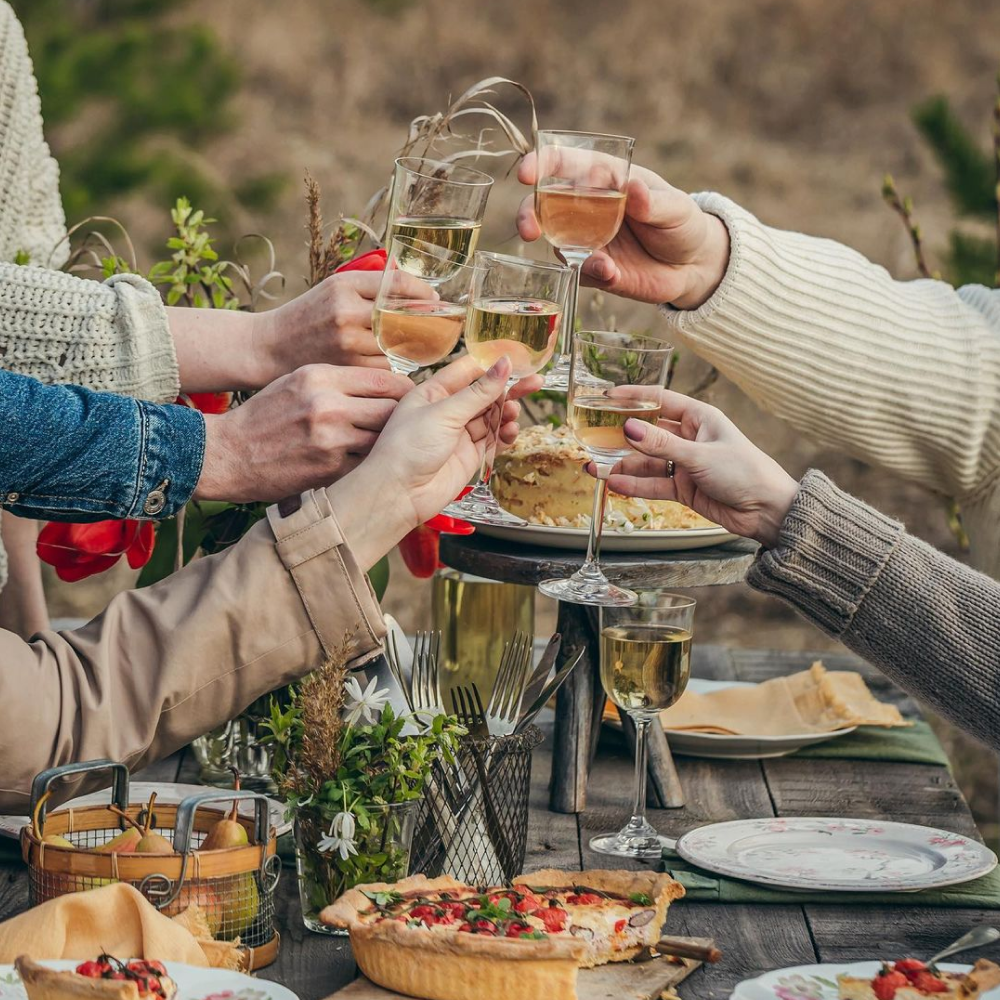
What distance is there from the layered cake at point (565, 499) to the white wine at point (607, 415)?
32cm

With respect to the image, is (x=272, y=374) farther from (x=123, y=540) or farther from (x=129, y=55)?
(x=129, y=55)

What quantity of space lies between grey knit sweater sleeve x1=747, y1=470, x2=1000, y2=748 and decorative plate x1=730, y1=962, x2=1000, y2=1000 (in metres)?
0.38

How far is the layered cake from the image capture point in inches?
84.4

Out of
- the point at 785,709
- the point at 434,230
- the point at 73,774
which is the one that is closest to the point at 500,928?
the point at 73,774

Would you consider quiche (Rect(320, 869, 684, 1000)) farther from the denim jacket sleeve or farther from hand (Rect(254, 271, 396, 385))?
hand (Rect(254, 271, 396, 385))

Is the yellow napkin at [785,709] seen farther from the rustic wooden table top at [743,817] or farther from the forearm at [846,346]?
the forearm at [846,346]

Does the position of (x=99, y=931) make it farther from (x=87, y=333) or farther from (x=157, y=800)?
(x=87, y=333)

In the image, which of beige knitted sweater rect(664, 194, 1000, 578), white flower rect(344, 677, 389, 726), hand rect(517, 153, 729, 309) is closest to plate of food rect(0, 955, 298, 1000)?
white flower rect(344, 677, 389, 726)

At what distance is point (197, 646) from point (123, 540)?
0.37 meters

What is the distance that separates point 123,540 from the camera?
1.86 m

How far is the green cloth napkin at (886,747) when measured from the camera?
221cm

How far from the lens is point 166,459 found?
1656mm

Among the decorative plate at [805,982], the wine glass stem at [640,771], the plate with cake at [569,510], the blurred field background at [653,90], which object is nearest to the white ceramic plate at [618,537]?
the plate with cake at [569,510]

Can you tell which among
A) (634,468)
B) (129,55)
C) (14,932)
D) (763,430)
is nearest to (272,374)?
(634,468)
